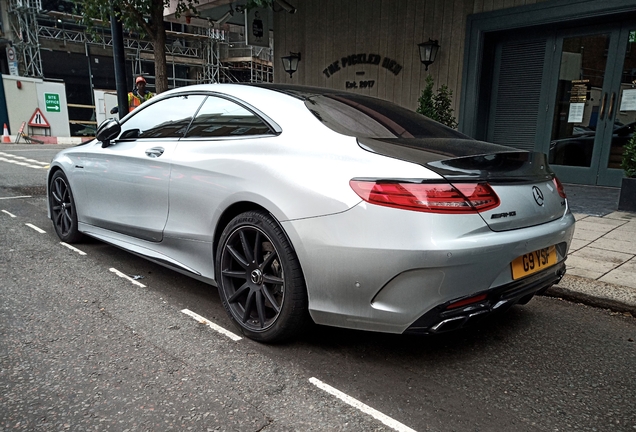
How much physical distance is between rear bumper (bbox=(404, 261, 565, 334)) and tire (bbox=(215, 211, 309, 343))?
0.61 m

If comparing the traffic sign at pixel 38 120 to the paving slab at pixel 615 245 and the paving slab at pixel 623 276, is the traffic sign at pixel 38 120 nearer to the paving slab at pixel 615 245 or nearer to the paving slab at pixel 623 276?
the paving slab at pixel 615 245

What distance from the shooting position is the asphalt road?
→ 1984mm

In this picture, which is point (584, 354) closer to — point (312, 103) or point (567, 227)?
point (567, 227)

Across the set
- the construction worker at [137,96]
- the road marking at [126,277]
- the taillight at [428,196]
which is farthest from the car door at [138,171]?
the construction worker at [137,96]

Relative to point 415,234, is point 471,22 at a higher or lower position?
higher

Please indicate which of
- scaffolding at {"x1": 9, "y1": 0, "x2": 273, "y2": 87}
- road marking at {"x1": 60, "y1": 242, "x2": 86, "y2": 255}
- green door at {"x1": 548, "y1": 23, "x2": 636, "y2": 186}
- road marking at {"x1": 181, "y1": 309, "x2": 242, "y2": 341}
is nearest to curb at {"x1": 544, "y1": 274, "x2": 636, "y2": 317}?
road marking at {"x1": 181, "y1": 309, "x2": 242, "y2": 341}

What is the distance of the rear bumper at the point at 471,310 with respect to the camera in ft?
7.02

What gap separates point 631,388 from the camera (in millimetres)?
2281

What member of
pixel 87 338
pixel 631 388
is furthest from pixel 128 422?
pixel 631 388

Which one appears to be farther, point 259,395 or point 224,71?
point 224,71

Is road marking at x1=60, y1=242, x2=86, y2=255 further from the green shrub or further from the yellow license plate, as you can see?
the green shrub

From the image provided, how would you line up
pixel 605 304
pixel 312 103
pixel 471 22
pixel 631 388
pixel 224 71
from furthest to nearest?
pixel 224 71 < pixel 471 22 < pixel 605 304 < pixel 312 103 < pixel 631 388

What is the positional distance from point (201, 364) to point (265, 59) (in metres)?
30.7

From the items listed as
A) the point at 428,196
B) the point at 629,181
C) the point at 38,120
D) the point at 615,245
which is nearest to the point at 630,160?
the point at 629,181
